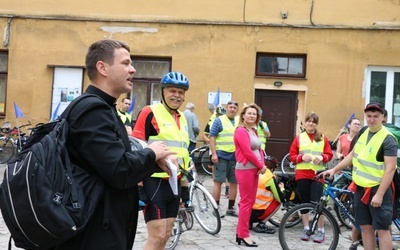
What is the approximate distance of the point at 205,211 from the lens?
7.37 meters

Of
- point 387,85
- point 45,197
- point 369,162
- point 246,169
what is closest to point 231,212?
point 246,169

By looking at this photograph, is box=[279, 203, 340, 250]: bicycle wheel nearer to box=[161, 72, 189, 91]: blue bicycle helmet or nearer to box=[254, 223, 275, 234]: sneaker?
box=[254, 223, 275, 234]: sneaker

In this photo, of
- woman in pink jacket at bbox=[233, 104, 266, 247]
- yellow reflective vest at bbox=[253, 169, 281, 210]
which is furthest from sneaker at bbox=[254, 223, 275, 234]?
woman in pink jacket at bbox=[233, 104, 266, 247]

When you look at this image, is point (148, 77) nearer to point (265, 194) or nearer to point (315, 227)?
point (265, 194)

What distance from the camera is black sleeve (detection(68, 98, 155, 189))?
2.34 m

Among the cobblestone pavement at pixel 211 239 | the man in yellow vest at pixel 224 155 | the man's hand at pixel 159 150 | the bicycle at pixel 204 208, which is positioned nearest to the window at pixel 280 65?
the man in yellow vest at pixel 224 155

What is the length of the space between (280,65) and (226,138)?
625 centimetres

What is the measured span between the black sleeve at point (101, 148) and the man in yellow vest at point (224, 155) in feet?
20.2

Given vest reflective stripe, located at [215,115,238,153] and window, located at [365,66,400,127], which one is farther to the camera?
window, located at [365,66,400,127]

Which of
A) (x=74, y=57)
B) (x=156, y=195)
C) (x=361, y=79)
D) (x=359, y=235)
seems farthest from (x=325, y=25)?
(x=156, y=195)

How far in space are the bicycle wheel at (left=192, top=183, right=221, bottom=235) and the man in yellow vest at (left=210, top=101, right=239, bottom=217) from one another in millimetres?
1264

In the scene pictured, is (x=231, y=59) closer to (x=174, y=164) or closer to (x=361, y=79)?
(x=361, y=79)

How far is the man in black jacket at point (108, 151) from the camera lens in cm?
235

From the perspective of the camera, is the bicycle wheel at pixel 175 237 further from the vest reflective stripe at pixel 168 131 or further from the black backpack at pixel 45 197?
the black backpack at pixel 45 197
